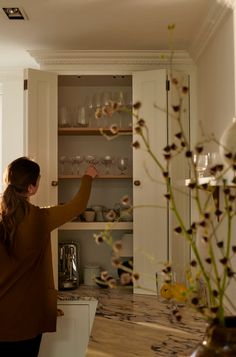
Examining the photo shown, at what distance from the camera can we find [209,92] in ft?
10.6

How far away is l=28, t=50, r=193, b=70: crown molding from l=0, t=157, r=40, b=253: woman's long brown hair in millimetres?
1237

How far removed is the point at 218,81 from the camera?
115 inches

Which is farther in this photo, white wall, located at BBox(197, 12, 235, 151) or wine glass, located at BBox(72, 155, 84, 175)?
wine glass, located at BBox(72, 155, 84, 175)

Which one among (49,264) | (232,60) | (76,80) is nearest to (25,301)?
(49,264)

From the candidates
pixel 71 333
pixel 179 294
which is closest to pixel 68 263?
pixel 71 333

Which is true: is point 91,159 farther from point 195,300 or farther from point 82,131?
point 195,300

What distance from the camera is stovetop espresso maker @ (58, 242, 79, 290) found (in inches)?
151

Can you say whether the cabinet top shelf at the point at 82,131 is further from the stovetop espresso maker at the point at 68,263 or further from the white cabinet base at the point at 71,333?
the white cabinet base at the point at 71,333

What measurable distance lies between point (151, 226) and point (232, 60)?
1405mm

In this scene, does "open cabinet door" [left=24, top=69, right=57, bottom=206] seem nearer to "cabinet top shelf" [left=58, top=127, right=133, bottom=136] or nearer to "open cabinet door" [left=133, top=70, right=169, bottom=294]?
"cabinet top shelf" [left=58, top=127, right=133, bottom=136]

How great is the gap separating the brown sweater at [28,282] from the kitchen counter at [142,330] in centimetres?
31

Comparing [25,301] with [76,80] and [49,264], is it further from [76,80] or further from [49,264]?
[76,80]

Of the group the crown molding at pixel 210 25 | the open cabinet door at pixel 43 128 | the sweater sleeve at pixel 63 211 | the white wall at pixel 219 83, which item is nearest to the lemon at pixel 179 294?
the white wall at pixel 219 83

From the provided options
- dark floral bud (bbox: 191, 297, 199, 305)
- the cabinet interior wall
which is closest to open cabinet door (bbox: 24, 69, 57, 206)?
the cabinet interior wall
